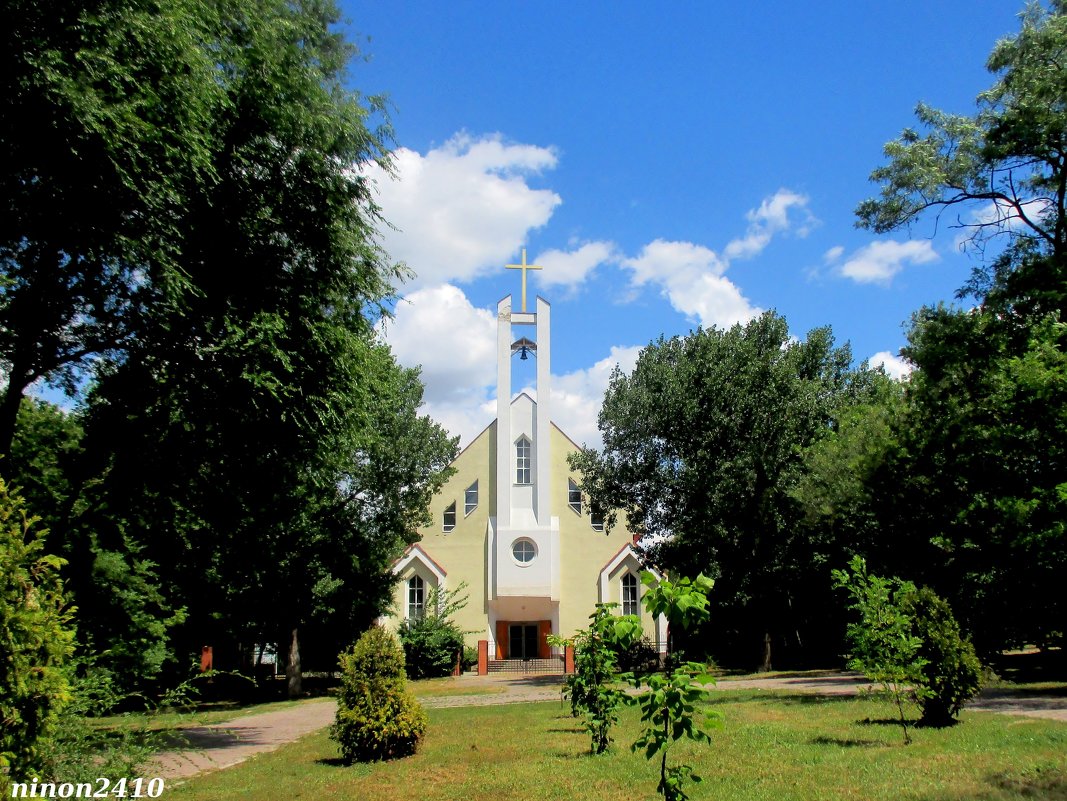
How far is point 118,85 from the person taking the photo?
9836mm

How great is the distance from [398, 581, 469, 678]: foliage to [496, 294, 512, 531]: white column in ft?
17.3

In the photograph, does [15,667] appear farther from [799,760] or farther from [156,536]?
[156,536]

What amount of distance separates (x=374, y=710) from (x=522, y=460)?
29749 millimetres

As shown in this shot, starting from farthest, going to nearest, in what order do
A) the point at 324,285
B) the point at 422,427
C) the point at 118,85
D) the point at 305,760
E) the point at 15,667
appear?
the point at 422,427 → the point at 324,285 → the point at 305,760 → the point at 118,85 → the point at 15,667

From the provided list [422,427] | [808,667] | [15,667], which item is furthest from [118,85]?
[808,667]

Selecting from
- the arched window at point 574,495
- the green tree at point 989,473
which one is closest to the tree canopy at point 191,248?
the green tree at point 989,473

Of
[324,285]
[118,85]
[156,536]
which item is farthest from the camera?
[156,536]

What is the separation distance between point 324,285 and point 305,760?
7919 millimetres

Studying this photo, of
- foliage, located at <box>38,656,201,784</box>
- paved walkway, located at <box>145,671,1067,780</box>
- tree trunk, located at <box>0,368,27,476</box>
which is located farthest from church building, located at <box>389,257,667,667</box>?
foliage, located at <box>38,656,201,784</box>

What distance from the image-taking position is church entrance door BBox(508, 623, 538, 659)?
41175 millimetres

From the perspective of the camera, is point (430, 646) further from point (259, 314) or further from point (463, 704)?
point (259, 314)

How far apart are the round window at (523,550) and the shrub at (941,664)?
28276 mm

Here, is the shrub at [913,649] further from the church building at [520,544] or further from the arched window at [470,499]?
the arched window at [470,499]

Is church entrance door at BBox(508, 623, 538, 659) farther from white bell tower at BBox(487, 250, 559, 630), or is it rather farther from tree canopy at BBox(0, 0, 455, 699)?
tree canopy at BBox(0, 0, 455, 699)
